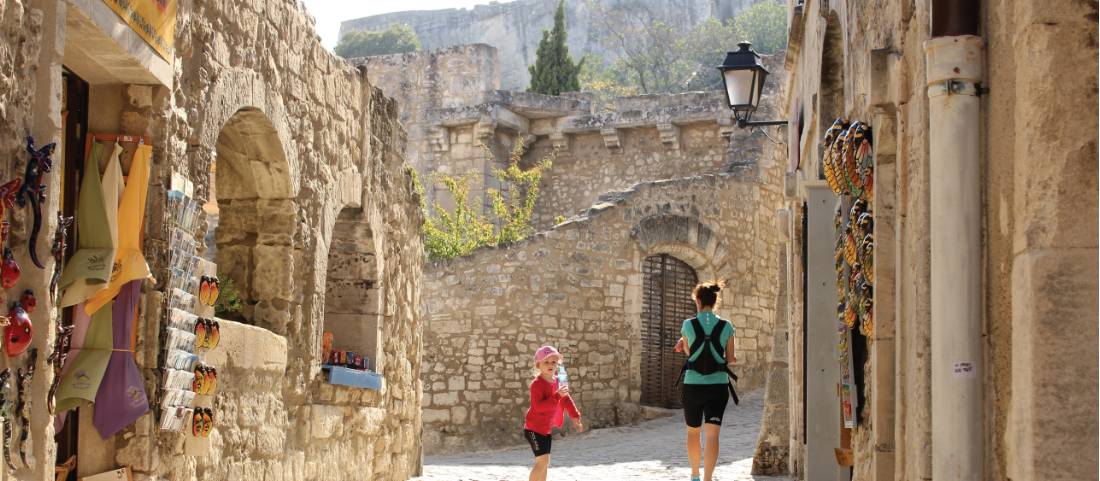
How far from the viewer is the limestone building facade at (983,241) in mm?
3141

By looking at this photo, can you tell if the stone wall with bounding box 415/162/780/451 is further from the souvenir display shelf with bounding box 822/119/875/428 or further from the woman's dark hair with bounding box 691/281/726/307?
the souvenir display shelf with bounding box 822/119/875/428

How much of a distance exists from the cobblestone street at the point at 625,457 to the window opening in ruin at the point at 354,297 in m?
1.65

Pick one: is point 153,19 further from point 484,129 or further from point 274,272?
point 484,129

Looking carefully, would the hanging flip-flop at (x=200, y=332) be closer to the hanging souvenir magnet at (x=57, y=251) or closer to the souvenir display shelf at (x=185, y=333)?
the souvenir display shelf at (x=185, y=333)

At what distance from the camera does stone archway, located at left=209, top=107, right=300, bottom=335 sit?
8242 millimetres

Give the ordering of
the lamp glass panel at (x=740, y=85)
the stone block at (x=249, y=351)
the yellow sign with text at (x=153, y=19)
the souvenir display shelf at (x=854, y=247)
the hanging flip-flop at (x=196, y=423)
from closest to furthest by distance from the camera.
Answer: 1. the souvenir display shelf at (x=854, y=247)
2. the yellow sign with text at (x=153, y=19)
3. the hanging flip-flop at (x=196, y=423)
4. the stone block at (x=249, y=351)
5. the lamp glass panel at (x=740, y=85)

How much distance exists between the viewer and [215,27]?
718 centimetres

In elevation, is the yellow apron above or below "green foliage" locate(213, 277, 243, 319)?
above

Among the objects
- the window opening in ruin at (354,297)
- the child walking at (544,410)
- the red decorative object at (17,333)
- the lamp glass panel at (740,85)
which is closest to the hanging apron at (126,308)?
the red decorative object at (17,333)

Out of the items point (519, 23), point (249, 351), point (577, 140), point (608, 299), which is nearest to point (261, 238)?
point (249, 351)

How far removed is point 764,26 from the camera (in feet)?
196

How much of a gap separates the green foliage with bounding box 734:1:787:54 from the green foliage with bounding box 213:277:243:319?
50.5m

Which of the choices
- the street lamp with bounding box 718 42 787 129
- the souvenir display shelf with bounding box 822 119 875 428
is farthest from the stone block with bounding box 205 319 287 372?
the street lamp with bounding box 718 42 787 129

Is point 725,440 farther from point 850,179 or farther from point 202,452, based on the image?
point 850,179
